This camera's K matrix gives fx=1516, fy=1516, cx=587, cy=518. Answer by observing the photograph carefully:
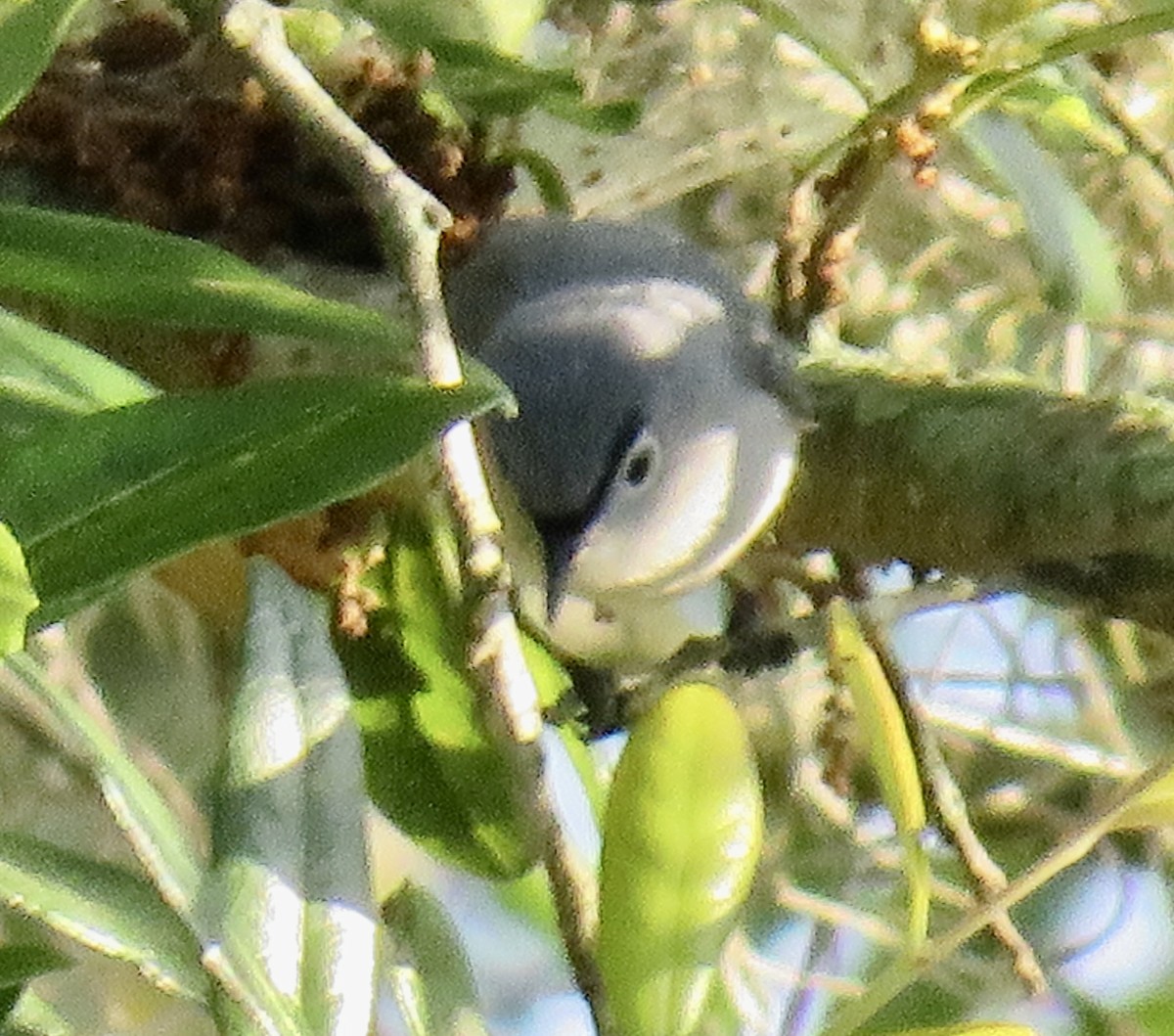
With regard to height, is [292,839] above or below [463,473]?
below

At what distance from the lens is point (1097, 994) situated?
1448 mm

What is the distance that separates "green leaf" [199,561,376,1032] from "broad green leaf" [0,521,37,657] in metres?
0.13

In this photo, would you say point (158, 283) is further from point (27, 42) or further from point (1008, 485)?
point (1008, 485)

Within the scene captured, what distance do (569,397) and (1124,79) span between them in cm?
66

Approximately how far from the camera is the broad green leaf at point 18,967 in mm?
546

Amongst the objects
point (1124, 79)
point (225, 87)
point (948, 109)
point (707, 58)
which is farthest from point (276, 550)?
point (1124, 79)

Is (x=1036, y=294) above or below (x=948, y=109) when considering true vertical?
below

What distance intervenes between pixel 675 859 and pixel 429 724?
0.84ft

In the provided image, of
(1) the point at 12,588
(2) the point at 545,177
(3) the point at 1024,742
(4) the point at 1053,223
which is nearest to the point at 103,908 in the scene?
(1) the point at 12,588

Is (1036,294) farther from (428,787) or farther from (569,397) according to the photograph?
(428,787)

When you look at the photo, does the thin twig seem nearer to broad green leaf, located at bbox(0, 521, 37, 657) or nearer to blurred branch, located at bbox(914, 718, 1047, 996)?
broad green leaf, located at bbox(0, 521, 37, 657)

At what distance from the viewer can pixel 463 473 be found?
1.69ft

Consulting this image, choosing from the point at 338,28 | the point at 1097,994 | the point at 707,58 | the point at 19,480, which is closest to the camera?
the point at 19,480

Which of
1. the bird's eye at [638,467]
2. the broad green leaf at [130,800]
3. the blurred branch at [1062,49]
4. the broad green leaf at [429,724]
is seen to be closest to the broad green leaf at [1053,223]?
the blurred branch at [1062,49]
